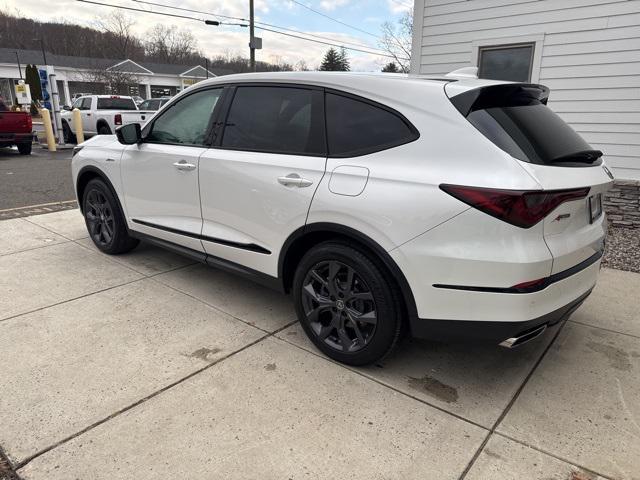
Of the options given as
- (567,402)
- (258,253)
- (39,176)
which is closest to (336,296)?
(258,253)

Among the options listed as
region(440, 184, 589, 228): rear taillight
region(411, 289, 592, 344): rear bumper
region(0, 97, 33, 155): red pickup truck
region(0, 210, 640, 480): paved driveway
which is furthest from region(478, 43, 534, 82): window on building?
region(0, 97, 33, 155): red pickup truck

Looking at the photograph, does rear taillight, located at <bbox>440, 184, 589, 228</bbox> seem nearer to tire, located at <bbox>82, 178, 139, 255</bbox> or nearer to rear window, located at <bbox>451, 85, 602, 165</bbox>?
rear window, located at <bbox>451, 85, 602, 165</bbox>

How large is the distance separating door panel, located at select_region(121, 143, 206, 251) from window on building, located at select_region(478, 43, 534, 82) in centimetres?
513

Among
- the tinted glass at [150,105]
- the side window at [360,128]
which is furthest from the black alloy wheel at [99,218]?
the tinted glass at [150,105]

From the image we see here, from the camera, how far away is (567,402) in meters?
2.63

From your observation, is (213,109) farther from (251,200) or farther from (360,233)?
(360,233)

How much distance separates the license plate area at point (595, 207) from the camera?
2.58 meters

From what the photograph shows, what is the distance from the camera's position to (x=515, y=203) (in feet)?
7.09

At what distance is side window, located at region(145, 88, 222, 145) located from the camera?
3.69 metres

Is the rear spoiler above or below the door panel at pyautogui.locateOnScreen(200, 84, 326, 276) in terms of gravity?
above

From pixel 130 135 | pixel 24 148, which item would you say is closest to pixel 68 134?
pixel 24 148

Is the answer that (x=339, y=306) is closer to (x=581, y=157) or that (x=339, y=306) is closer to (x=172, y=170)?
(x=581, y=157)

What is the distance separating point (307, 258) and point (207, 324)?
103cm

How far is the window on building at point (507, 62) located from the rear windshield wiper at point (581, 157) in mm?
4465
